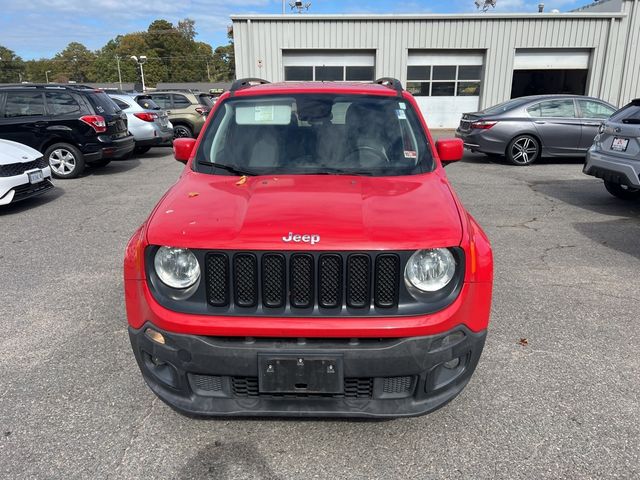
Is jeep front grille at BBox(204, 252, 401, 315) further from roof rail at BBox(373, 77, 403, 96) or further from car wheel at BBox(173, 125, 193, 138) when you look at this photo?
car wheel at BBox(173, 125, 193, 138)

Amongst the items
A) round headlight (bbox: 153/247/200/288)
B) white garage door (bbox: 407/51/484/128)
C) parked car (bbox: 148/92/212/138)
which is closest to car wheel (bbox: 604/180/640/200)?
round headlight (bbox: 153/247/200/288)

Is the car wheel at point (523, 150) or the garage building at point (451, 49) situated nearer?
the car wheel at point (523, 150)

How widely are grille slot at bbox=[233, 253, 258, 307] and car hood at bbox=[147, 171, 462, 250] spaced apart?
63 millimetres

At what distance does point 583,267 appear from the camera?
520cm

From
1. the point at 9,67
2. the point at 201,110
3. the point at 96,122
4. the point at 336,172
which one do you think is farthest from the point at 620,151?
the point at 9,67

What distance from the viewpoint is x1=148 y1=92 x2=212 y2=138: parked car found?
629 inches

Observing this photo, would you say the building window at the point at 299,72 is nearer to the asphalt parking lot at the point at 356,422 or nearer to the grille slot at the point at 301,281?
the asphalt parking lot at the point at 356,422

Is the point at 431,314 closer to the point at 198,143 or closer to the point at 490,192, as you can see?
the point at 198,143

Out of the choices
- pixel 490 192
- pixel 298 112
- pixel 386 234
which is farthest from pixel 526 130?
pixel 386 234

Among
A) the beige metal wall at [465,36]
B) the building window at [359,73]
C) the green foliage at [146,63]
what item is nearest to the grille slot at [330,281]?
the beige metal wall at [465,36]

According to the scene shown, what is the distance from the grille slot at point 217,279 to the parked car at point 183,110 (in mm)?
14505

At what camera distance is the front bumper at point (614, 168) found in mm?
6480

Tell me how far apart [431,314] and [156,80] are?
4693 inches

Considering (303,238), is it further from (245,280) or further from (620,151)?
(620,151)
